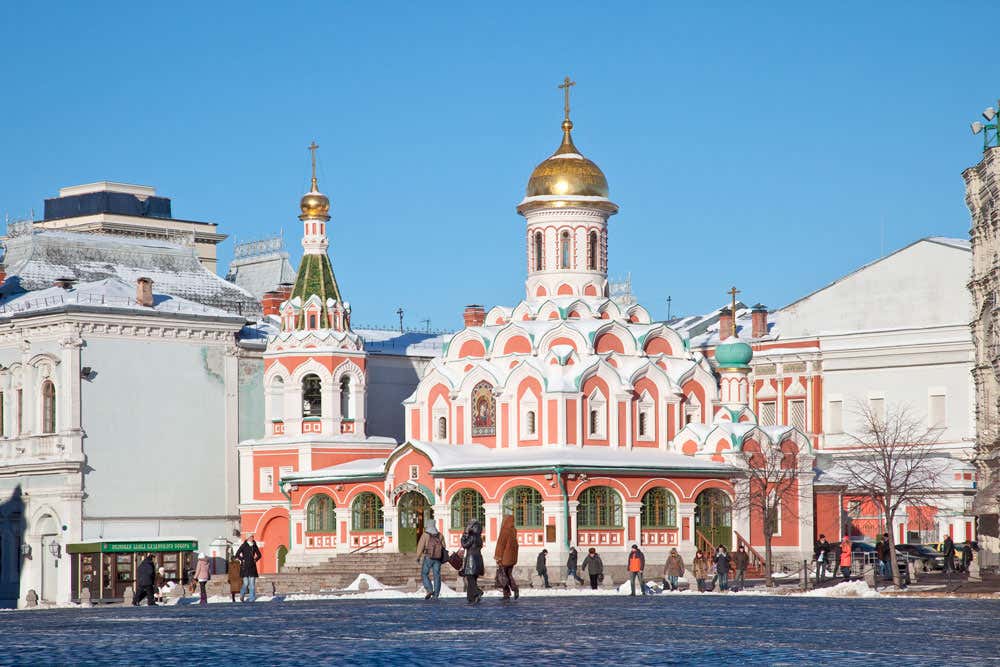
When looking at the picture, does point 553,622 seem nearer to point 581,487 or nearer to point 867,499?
point 581,487

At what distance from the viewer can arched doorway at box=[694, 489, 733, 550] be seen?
168ft

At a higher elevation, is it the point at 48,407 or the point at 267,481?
the point at 48,407

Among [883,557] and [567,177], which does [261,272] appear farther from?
[883,557]

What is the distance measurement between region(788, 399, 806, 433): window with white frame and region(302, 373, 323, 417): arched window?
18640mm

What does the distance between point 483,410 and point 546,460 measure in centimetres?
515

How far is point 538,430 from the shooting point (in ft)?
170

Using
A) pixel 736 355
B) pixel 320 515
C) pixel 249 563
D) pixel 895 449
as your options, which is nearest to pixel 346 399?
pixel 320 515

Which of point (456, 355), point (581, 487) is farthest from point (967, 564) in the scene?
point (456, 355)

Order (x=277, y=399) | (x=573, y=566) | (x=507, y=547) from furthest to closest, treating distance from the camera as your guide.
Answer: (x=277, y=399) < (x=573, y=566) < (x=507, y=547)

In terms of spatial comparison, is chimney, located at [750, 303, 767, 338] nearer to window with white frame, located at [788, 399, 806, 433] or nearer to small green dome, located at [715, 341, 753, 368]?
window with white frame, located at [788, 399, 806, 433]

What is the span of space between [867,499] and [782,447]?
7722 millimetres

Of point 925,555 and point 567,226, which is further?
point 567,226

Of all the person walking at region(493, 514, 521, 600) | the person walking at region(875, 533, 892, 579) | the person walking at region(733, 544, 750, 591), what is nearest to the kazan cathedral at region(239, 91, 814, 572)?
the person walking at region(733, 544, 750, 591)

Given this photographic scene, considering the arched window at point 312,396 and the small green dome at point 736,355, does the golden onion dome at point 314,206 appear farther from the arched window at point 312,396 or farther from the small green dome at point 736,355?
the small green dome at point 736,355
